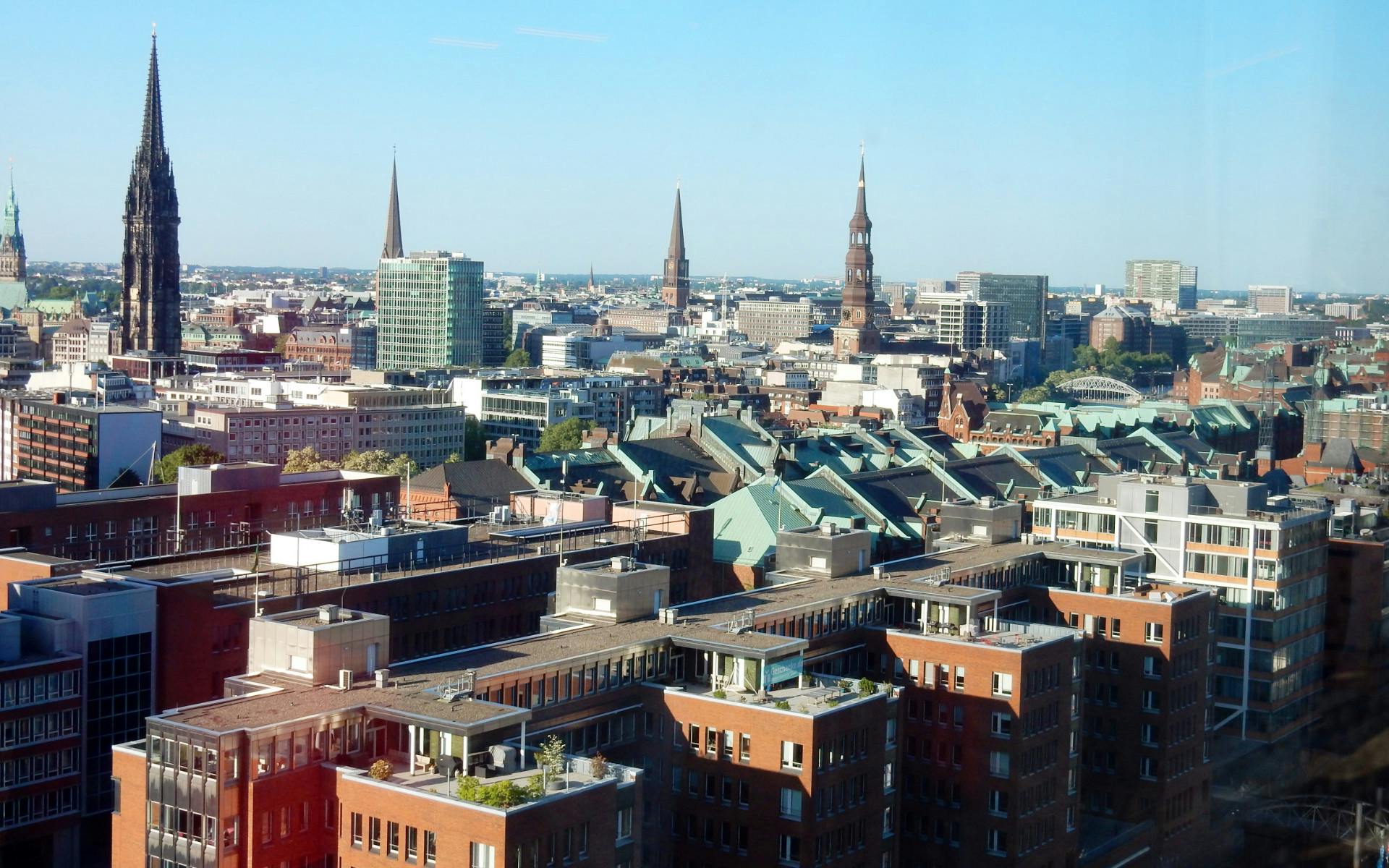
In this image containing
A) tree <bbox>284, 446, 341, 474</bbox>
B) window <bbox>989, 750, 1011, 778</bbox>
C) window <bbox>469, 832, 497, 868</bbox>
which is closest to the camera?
window <bbox>469, 832, 497, 868</bbox>

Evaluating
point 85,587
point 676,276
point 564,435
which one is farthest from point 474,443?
point 676,276

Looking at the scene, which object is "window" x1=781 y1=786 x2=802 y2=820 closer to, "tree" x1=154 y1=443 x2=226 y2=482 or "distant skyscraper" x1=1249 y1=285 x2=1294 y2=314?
"distant skyscraper" x1=1249 y1=285 x2=1294 y2=314

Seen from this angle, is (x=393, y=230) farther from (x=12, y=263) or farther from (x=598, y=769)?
(x=598, y=769)

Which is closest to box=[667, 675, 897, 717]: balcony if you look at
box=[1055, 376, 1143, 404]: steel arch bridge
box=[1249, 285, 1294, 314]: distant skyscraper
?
box=[1249, 285, 1294, 314]: distant skyscraper

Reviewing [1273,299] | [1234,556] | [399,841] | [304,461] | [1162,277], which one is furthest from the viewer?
[304,461]

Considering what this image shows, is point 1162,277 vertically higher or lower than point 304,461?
higher
